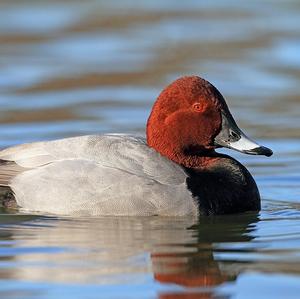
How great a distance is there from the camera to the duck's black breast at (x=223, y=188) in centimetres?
880

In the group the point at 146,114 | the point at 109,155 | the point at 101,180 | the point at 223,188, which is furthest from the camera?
the point at 146,114

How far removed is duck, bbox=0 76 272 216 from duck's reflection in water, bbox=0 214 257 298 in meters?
0.11

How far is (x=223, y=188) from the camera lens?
8953mm

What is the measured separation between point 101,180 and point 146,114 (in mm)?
4118

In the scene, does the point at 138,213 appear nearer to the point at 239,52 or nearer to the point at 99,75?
the point at 99,75

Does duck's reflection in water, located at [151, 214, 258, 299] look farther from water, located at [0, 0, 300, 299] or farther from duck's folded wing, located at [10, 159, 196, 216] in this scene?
duck's folded wing, located at [10, 159, 196, 216]

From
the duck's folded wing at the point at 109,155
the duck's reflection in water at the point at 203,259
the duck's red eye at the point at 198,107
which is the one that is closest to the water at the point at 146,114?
the duck's reflection in water at the point at 203,259

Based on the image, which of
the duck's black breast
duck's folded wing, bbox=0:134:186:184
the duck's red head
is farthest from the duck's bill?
A: duck's folded wing, bbox=0:134:186:184

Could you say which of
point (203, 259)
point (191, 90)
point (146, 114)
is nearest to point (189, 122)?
point (191, 90)

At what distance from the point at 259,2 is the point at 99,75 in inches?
199

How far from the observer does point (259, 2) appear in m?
19.0

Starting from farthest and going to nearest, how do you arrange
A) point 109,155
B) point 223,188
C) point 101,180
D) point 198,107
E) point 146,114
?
1. point 146,114
2. point 198,107
3. point 223,188
4. point 109,155
5. point 101,180

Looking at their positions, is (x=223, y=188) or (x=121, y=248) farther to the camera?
(x=223, y=188)

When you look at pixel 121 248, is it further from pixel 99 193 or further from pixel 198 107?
pixel 198 107
